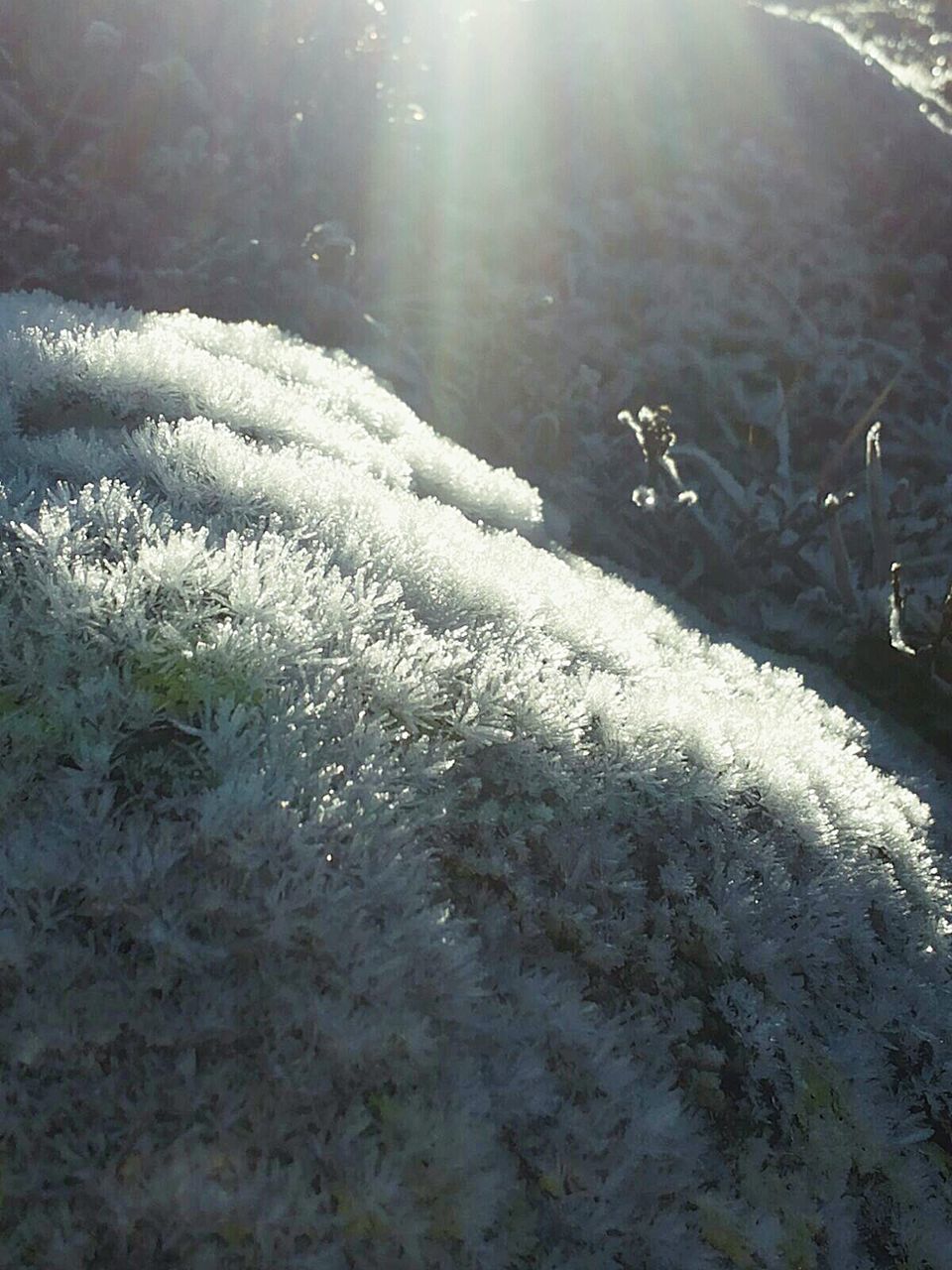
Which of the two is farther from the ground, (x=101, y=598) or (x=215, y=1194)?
(x=101, y=598)

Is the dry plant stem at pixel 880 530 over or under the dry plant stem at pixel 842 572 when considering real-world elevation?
over

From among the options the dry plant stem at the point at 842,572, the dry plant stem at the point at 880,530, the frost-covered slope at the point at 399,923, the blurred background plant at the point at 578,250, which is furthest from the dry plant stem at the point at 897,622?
the frost-covered slope at the point at 399,923

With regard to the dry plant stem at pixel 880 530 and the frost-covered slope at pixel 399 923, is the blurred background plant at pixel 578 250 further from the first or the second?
the frost-covered slope at pixel 399 923

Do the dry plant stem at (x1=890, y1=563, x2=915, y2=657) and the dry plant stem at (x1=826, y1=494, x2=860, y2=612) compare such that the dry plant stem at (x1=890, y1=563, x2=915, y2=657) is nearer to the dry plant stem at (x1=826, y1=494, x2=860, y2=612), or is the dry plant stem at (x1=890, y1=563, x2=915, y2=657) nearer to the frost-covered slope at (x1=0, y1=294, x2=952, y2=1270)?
the dry plant stem at (x1=826, y1=494, x2=860, y2=612)

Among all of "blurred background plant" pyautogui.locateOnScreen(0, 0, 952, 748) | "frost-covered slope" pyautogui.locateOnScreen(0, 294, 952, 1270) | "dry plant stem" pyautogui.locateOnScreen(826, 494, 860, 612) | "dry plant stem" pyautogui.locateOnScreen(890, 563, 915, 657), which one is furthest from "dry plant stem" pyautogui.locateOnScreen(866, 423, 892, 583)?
"frost-covered slope" pyautogui.locateOnScreen(0, 294, 952, 1270)

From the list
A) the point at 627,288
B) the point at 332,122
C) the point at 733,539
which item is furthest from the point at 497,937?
the point at 332,122

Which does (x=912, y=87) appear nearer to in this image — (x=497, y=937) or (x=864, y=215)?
(x=864, y=215)
